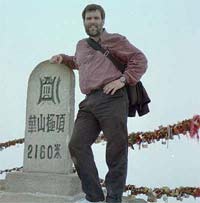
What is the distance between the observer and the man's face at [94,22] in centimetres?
278

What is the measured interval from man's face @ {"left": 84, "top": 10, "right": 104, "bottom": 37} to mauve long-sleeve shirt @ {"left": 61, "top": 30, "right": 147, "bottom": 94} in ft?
0.18

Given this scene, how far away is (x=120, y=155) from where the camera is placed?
266 centimetres

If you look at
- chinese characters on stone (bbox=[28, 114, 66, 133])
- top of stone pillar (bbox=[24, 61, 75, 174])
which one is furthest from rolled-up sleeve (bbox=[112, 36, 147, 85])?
chinese characters on stone (bbox=[28, 114, 66, 133])

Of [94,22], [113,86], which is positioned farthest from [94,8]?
[113,86]

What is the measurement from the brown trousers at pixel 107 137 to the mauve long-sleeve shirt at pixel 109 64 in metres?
0.10

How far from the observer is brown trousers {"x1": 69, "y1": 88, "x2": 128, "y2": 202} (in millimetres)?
2635

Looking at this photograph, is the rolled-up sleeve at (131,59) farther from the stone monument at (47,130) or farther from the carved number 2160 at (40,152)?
the carved number 2160 at (40,152)

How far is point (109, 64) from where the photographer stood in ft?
8.93

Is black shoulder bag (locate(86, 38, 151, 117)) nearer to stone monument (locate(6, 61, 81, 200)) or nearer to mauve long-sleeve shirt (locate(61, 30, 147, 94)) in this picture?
mauve long-sleeve shirt (locate(61, 30, 147, 94))

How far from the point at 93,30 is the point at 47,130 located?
4.10 feet

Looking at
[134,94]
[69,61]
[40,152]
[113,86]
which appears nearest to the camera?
[113,86]

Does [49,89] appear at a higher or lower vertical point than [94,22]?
lower

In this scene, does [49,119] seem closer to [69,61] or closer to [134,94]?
[69,61]

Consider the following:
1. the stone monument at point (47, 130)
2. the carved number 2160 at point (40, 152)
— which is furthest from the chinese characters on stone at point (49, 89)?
the carved number 2160 at point (40, 152)
